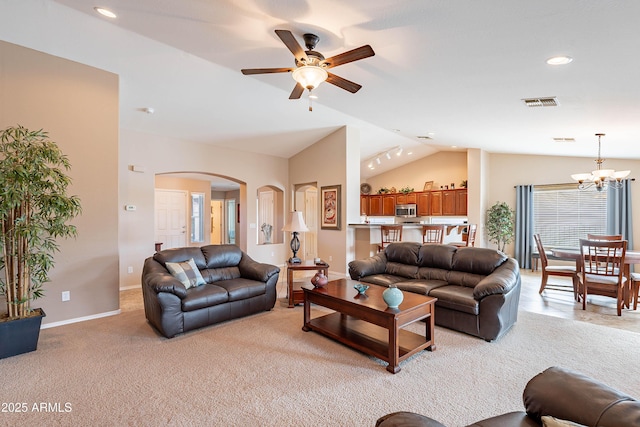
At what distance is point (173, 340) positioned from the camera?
3178 mm

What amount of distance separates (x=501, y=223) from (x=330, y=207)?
13.7 ft

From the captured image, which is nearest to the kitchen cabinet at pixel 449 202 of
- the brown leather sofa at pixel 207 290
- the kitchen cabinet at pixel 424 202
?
the kitchen cabinet at pixel 424 202

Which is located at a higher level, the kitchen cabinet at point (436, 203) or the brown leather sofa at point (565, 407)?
the kitchen cabinet at point (436, 203)

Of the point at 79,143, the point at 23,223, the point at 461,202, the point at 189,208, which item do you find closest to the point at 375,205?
the point at 461,202

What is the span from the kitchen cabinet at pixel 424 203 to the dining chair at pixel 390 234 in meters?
2.94

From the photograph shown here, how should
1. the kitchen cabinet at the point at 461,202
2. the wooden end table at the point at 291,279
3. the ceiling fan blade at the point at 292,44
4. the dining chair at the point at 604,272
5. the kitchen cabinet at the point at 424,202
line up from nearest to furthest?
the ceiling fan blade at the point at 292,44
the dining chair at the point at 604,272
the wooden end table at the point at 291,279
the kitchen cabinet at the point at 461,202
the kitchen cabinet at the point at 424,202

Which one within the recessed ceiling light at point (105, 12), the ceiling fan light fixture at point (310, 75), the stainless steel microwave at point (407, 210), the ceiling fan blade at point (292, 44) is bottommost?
the stainless steel microwave at point (407, 210)

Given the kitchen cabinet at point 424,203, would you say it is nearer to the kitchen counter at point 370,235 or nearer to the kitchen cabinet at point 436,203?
the kitchen cabinet at point 436,203

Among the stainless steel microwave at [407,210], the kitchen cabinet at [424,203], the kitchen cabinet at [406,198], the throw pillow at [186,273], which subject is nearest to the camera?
the throw pillow at [186,273]

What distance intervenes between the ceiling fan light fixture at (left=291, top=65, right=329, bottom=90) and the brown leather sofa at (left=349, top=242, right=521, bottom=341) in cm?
261

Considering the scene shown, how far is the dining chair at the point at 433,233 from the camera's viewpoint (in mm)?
6301

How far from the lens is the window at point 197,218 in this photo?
→ 898cm

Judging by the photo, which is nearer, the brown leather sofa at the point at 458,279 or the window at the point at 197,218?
the brown leather sofa at the point at 458,279

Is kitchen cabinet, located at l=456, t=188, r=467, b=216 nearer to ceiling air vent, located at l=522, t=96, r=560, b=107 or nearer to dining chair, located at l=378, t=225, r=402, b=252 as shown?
dining chair, located at l=378, t=225, r=402, b=252
